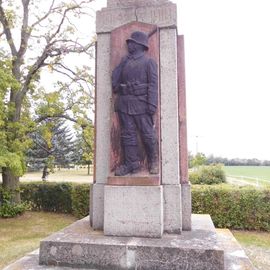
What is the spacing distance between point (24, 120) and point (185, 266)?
11732 millimetres

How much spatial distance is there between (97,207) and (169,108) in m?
1.66

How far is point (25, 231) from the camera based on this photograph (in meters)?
11.1

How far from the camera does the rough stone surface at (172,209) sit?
168 inches

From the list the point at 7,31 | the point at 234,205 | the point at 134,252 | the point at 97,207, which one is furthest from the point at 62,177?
the point at 134,252

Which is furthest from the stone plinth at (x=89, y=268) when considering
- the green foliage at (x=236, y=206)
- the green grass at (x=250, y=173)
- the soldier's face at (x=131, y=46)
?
the green grass at (x=250, y=173)

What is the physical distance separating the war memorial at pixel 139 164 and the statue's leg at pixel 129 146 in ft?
0.04

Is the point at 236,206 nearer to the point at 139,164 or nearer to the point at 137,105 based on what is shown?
the point at 139,164

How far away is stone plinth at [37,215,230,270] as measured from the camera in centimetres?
354

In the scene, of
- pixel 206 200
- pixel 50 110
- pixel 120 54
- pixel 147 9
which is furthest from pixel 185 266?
pixel 50 110

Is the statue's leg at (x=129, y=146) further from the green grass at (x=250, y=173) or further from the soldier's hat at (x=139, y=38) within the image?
the green grass at (x=250, y=173)

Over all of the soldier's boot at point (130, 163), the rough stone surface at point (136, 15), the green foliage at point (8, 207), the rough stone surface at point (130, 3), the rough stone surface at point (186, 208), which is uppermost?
the rough stone surface at point (130, 3)

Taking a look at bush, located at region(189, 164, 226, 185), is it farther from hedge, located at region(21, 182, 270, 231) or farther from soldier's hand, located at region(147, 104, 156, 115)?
soldier's hand, located at region(147, 104, 156, 115)

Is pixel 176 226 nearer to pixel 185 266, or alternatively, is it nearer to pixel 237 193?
pixel 185 266

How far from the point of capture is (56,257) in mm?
3838
